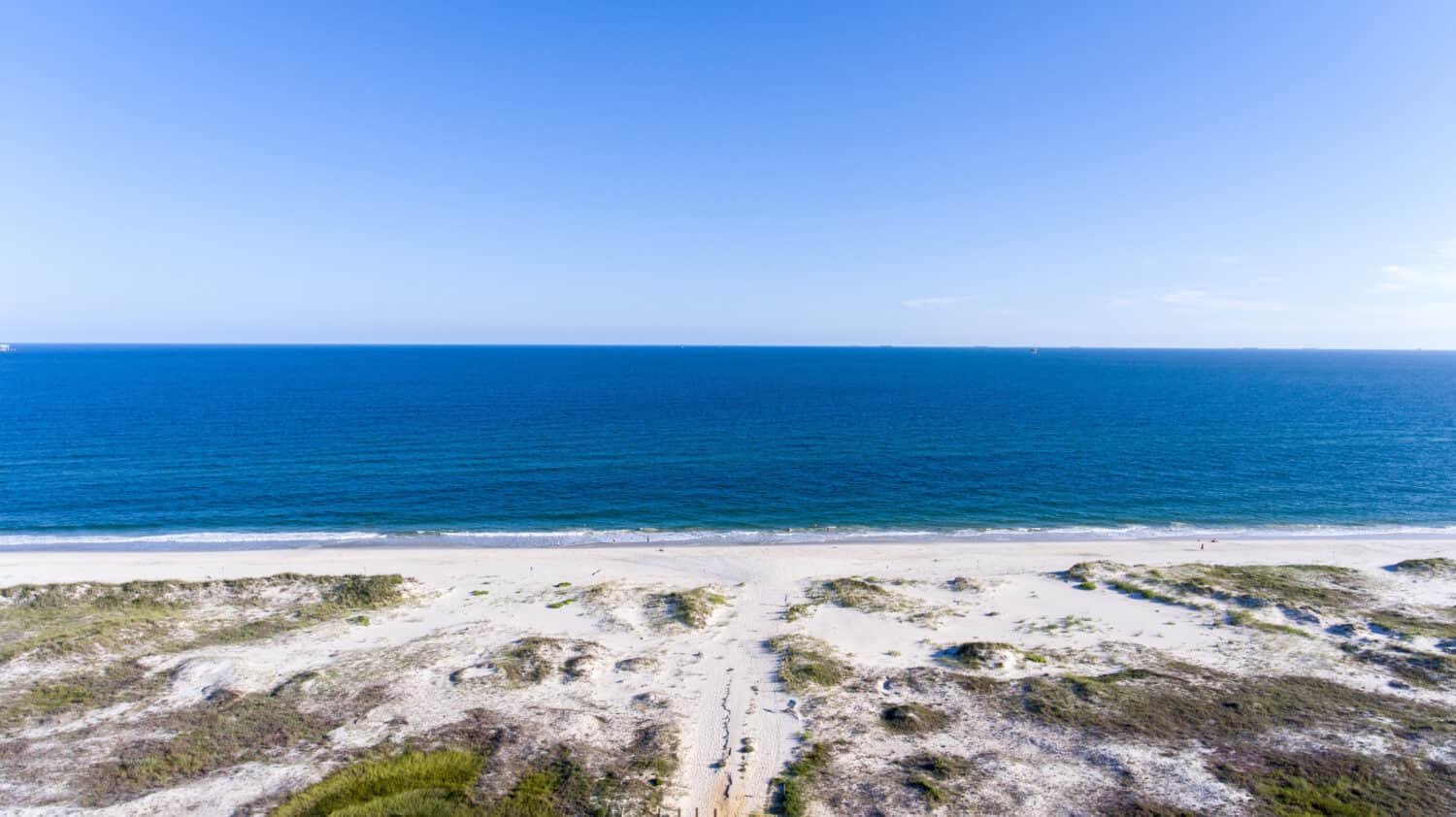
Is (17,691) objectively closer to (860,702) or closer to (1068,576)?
(860,702)

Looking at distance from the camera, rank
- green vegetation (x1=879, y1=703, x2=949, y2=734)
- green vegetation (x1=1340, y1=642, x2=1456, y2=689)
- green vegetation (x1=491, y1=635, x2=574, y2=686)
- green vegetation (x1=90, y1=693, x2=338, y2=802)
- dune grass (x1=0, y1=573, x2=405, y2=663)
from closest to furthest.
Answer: green vegetation (x1=90, y1=693, x2=338, y2=802), green vegetation (x1=879, y1=703, x2=949, y2=734), green vegetation (x1=1340, y1=642, x2=1456, y2=689), green vegetation (x1=491, y1=635, x2=574, y2=686), dune grass (x1=0, y1=573, x2=405, y2=663)

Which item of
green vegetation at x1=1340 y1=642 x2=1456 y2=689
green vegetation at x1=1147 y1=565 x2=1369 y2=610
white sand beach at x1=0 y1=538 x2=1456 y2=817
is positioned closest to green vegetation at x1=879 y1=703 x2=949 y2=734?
white sand beach at x1=0 y1=538 x2=1456 y2=817

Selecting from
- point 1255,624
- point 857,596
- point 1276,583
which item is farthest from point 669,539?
point 1276,583

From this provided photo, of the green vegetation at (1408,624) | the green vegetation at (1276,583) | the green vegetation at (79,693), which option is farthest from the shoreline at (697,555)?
the green vegetation at (79,693)

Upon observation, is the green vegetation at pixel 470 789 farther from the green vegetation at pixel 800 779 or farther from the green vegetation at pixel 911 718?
the green vegetation at pixel 911 718

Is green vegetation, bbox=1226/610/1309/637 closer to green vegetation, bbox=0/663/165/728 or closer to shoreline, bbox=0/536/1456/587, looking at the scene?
shoreline, bbox=0/536/1456/587
